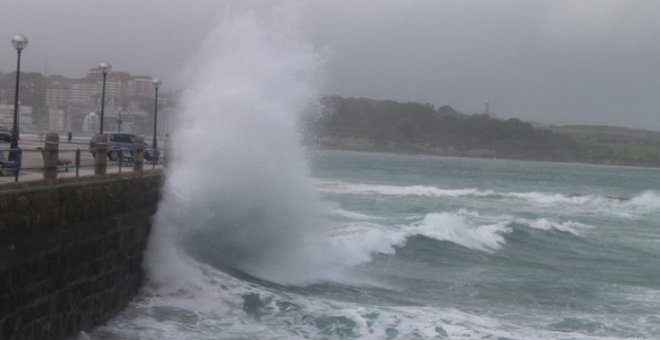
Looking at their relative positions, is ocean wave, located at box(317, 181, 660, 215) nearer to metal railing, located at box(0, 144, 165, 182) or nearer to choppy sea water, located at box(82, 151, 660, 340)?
choppy sea water, located at box(82, 151, 660, 340)

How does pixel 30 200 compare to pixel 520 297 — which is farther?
pixel 520 297

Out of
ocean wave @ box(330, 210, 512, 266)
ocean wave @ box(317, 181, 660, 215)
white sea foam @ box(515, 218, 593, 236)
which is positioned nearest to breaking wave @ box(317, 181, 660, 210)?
ocean wave @ box(317, 181, 660, 215)

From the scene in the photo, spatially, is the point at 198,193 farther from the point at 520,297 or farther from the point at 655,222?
the point at 655,222

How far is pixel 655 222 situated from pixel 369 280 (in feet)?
95.9

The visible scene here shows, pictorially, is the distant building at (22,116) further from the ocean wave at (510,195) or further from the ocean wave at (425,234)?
the ocean wave at (425,234)

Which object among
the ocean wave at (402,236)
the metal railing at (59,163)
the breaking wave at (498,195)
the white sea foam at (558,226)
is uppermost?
the metal railing at (59,163)

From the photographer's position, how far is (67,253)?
1178 centimetres

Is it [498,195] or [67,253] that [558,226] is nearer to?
[498,195]

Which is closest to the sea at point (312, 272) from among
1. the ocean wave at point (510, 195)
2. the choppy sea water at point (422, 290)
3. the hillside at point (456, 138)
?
the choppy sea water at point (422, 290)

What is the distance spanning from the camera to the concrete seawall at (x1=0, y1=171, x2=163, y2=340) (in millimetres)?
10172

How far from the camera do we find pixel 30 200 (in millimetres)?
10695

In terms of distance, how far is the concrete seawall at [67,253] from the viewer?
10172 millimetres

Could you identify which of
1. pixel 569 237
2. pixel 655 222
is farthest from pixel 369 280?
pixel 655 222

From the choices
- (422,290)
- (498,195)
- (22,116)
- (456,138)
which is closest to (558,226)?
(422,290)
